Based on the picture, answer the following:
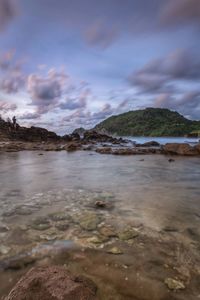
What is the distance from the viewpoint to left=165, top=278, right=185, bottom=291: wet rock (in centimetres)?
267

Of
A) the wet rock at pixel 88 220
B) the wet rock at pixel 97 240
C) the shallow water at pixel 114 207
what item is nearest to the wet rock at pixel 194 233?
the shallow water at pixel 114 207

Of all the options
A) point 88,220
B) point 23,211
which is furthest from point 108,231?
point 23,211

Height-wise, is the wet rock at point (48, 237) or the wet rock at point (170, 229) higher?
the wet rock at point (170, 229)

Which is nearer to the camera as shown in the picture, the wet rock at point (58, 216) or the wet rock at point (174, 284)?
the wet rock at point (174, 284)

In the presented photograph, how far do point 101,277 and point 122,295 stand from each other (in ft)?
1.28

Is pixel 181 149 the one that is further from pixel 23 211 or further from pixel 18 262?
pixel 18 262

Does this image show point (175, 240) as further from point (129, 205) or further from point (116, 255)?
point (129, 205)

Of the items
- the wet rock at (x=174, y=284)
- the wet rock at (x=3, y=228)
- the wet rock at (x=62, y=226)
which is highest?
the wet rock at (x=3, y=228)

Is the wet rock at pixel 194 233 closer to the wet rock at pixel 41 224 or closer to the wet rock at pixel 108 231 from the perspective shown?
the wet rock at pixel 108 231

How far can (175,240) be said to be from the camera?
3.87 meters

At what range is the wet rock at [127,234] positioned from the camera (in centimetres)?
396

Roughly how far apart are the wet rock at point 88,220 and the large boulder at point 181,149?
54.2 ft

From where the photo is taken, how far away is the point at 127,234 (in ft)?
13.5

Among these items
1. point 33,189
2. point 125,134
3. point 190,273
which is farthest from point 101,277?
point 125,134
